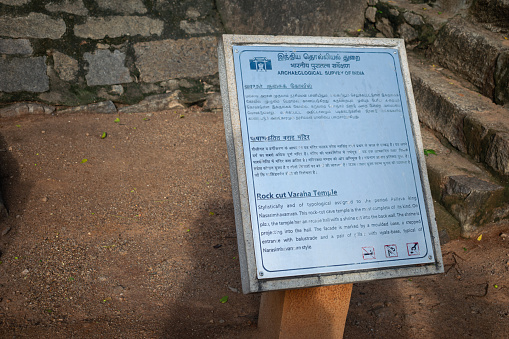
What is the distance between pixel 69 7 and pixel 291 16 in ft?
7.08

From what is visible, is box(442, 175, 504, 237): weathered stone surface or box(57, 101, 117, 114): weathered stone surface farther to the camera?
box(57, 101, 117, 114): weathered stone surface

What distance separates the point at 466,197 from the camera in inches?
114

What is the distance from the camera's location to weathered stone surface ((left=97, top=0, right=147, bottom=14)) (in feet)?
13.2

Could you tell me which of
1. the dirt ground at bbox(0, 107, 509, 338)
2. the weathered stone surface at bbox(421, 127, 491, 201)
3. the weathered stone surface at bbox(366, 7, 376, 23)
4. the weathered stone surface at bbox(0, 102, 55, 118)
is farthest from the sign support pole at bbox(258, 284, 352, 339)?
the weathered stone surface at bbox(366, 7, 376, 23)

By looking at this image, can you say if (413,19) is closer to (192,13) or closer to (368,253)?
(192,13)

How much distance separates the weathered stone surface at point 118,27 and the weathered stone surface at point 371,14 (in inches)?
89.8

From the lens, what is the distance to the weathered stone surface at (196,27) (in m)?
4.27

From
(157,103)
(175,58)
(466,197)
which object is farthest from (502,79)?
(157,103)

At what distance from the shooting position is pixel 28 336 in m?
2.12

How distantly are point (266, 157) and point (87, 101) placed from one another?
10.2 ft

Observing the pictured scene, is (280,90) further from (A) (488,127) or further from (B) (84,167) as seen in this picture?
(B) (84,167)

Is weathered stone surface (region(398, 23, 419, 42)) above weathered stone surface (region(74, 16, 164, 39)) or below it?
above

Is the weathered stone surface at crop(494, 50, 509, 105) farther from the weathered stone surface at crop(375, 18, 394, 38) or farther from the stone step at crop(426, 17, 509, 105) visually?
the weathered stone surface at crop(375, 18, 394, 38)

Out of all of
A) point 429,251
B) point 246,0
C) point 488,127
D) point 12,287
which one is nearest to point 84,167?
point 12,287
